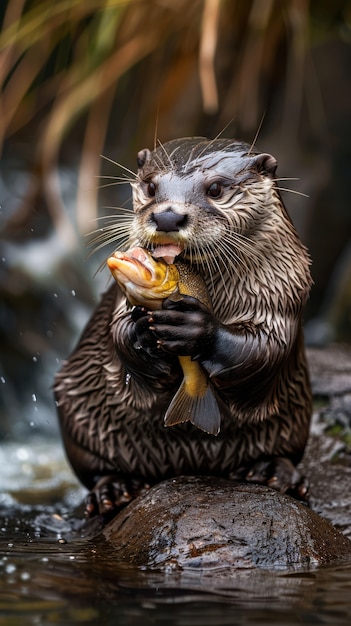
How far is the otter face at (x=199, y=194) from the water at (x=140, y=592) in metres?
0.87

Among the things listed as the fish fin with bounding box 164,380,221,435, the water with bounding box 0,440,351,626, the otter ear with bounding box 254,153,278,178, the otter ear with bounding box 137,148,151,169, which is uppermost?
the otter ear with bounding box 137,148,151,169

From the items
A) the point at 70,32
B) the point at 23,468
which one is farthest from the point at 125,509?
the point at 70,32

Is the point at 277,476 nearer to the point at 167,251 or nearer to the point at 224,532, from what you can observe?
the point at 224,532

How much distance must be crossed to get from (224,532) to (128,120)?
5.43 metres

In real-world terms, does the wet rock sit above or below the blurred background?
below

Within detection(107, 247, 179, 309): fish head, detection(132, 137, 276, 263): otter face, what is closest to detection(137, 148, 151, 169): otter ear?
detection(132, 137, 276, 263): otter face

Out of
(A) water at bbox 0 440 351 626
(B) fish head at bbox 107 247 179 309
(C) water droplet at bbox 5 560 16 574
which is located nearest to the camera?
(A) water at bbox 0 440 351 626

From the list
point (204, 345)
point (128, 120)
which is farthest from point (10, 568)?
point (128, 120)

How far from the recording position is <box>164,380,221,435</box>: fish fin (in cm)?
308

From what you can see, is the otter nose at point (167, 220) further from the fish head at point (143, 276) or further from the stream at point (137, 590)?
the stream at point (137, 590)

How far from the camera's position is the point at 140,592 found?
258 cm

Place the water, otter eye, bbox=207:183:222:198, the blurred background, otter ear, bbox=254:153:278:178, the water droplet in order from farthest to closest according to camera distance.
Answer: the blurred background
otter ear, bbox=254:153:278:178
otter eye, bbox=207:183:222:198
the water droplet
the water

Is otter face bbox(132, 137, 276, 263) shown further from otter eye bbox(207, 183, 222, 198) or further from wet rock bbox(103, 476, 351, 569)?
wet rock bbox(103, 476, 351, 569)

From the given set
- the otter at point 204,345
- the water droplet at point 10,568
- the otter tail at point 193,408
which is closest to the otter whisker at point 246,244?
the otter at point 204,345
